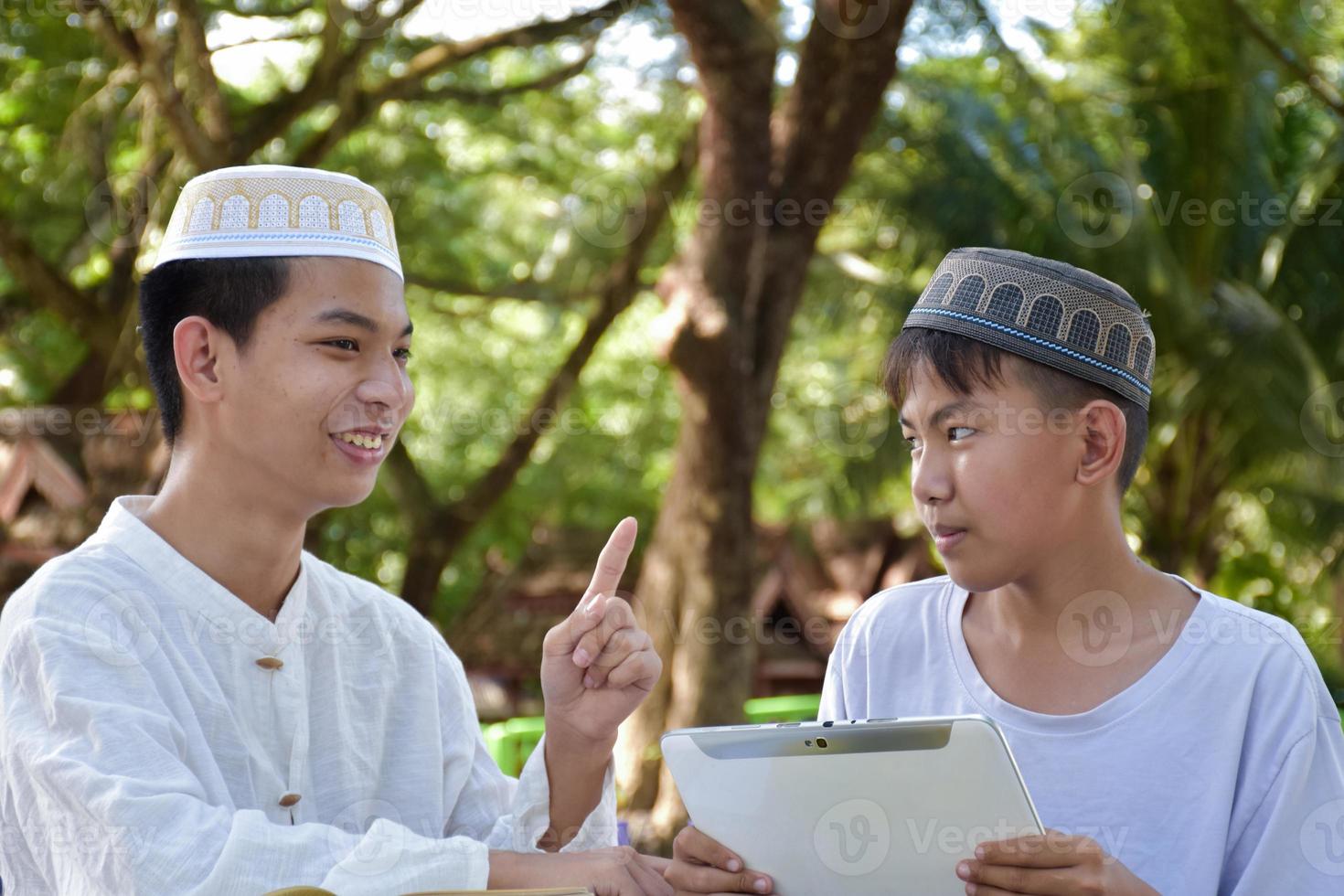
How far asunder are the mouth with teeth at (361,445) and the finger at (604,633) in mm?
514

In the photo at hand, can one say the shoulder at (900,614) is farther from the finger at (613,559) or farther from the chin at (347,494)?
the chin at (347,494)

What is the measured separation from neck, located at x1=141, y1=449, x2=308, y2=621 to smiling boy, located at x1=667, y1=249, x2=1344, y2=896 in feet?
3.16

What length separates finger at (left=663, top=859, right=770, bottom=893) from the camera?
226 centimetres

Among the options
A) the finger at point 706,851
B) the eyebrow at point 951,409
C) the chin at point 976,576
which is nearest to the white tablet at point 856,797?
the finger at point 706,851

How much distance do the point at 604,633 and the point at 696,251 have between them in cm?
497

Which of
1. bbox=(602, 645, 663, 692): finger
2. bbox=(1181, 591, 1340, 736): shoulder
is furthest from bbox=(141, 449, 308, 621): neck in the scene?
bbox=(1181, 591, 1340, 736): shoulder

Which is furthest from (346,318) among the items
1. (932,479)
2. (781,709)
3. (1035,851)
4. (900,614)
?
(781,709)

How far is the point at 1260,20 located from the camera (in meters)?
9.73

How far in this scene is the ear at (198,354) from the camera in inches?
104

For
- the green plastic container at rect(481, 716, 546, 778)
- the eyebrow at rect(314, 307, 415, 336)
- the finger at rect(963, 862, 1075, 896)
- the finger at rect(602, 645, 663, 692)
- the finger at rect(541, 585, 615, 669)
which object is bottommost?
the green plastic container at rect(481, 716, 546, 778)

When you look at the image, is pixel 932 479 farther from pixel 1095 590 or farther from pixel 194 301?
pixel 194 301

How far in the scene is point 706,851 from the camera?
2.30 meters

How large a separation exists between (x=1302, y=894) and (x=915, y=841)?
63 cm

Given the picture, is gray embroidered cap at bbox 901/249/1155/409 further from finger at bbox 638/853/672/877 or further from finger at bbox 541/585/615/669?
finger at bbox 638/853/672/877
